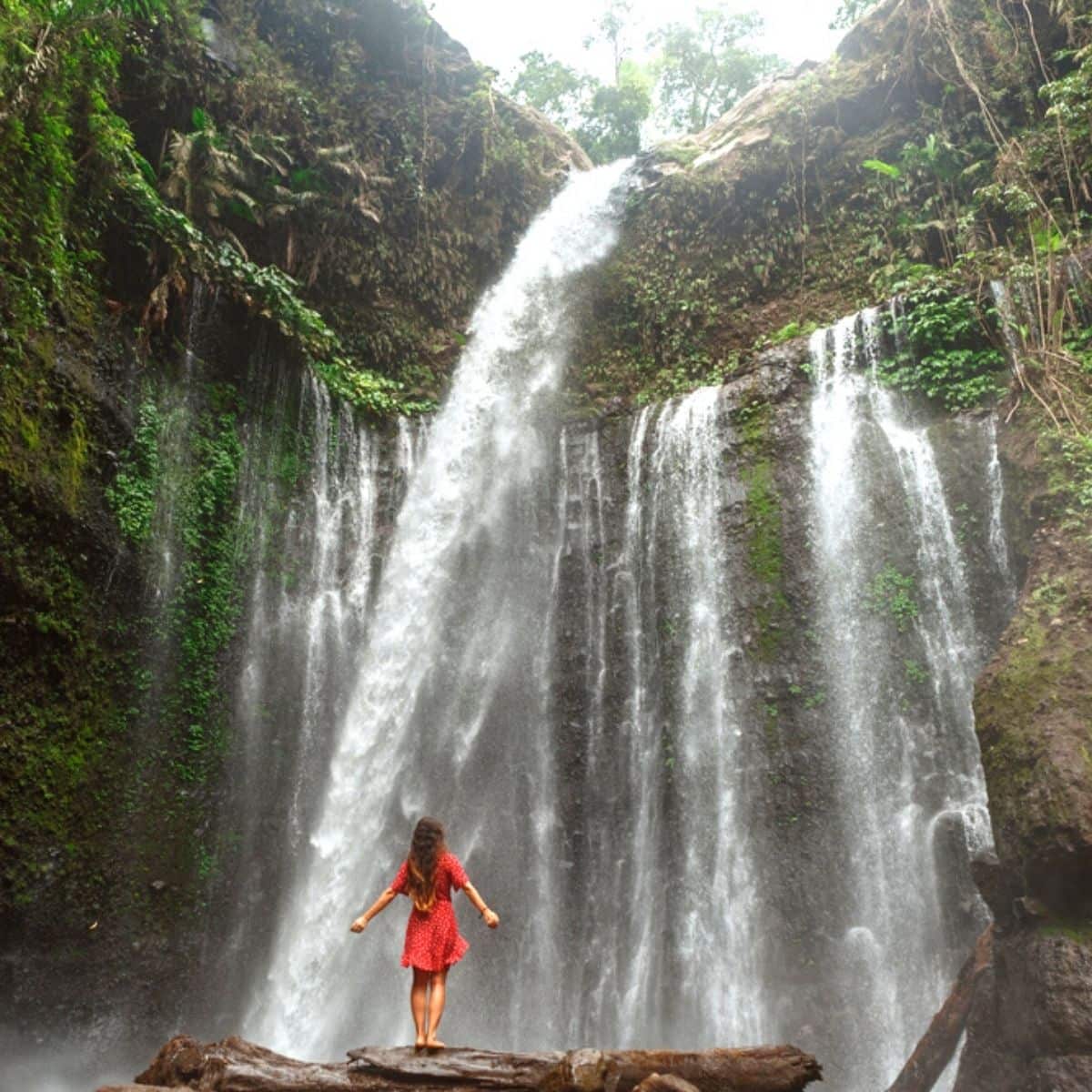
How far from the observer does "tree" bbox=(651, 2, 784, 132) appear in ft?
79.3

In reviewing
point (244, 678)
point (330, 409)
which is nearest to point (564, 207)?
point (330, 409)

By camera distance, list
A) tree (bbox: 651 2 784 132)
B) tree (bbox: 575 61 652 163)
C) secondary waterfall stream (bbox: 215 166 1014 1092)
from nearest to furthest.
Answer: secondary waterfall stream (bbox: 215 166 1014 1092)
tree (bbox: 575 61 652 163)
tree (bbox: 651 2 784 132)

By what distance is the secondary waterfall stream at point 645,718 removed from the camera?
7664 mm

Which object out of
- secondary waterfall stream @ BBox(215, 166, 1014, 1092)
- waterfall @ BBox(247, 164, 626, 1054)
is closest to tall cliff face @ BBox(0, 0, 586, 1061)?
secondary waterfall stream @ BBox(215, 166, 1014, 1092)

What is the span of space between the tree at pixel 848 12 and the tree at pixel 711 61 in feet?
22.2

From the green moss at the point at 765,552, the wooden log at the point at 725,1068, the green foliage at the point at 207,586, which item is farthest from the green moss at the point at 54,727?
Result: the green moss at the point at 765,552

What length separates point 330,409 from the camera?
11.5 meters

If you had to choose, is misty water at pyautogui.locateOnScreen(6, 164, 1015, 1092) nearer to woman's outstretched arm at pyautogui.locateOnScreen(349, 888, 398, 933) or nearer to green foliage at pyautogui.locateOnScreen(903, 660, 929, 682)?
green foliage at pyautogui.locateOnScreen(903, 660, 929, 682)

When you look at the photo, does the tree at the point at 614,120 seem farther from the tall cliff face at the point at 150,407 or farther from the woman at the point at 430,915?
the woman at the point at 430,915

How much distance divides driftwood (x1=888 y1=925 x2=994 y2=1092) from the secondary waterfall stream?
153 cm

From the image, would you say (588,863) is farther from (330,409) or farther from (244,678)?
(330,409)

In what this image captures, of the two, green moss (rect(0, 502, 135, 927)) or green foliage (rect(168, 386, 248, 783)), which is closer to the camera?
green moss (rect(0, 502, 135, 927))

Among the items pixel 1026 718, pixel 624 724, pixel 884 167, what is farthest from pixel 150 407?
pixel 884 167

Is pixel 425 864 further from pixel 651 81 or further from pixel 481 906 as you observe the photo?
pixel 651 81
